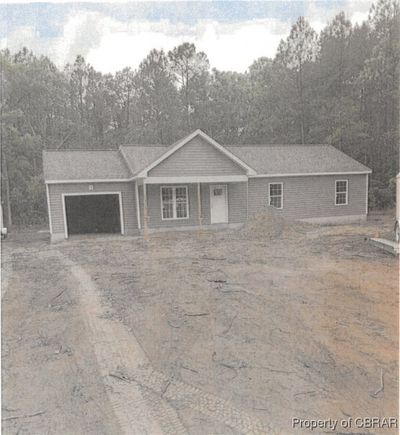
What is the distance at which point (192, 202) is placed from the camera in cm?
1625

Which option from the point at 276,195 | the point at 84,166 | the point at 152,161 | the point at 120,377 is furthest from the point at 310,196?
the point at 120,377

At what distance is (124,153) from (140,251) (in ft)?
22.5

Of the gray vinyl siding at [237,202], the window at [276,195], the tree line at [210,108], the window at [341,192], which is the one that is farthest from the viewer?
the window at [341,192]

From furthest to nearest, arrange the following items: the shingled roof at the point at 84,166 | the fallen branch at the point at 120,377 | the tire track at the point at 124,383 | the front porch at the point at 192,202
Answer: the front porch at the point at 192,202 → the shingled roof at the point at 84,166 → the fallen branch at the point at 120,377 → the tire track at the point at 124,383

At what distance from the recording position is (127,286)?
25.2 ft

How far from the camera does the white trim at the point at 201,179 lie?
14742mm

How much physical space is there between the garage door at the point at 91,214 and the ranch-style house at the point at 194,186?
0.05m

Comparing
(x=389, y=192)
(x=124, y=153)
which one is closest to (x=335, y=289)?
(x=124, y=153)

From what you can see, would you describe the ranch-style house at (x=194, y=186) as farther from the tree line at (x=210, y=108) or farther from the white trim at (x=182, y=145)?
the tree line at (x=210, y=108)

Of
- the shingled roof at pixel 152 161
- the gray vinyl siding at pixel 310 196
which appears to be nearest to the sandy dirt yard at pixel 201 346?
the shingled roof at pixel 152 161

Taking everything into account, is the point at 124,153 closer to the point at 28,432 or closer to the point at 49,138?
the point at 49,138

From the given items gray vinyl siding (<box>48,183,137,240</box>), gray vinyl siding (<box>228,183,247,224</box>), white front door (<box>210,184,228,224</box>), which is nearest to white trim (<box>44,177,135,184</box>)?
gray vinyl siding (<box>48,183,137,240</box>)

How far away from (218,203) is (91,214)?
6.39 m

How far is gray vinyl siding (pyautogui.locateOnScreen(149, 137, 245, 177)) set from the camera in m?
15.3
